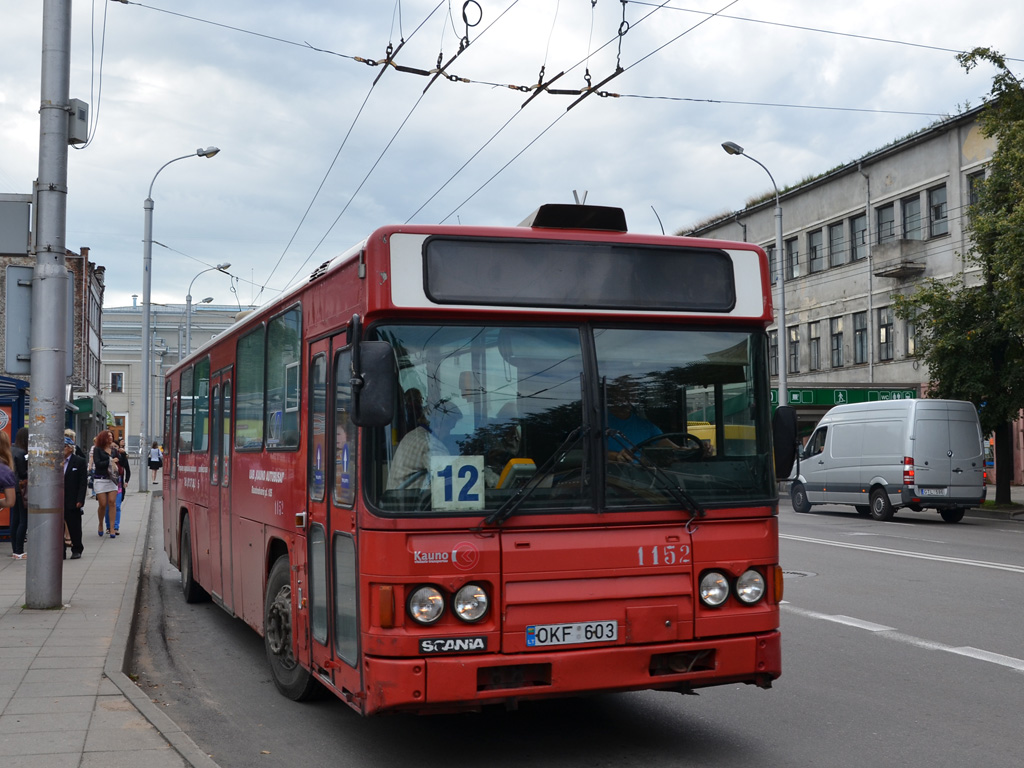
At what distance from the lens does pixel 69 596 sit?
1153 cm

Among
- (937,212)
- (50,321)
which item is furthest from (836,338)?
(50,321)

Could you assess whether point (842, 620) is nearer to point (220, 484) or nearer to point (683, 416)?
point (683, 416)

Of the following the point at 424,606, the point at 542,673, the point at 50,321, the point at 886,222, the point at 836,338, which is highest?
the point at 886,222

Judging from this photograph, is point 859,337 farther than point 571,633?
Yes

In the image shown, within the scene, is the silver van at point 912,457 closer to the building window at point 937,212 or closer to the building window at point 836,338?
the building window at point 937,212

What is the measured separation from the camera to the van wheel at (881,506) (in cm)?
2522

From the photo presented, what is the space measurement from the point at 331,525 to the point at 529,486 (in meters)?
1.18

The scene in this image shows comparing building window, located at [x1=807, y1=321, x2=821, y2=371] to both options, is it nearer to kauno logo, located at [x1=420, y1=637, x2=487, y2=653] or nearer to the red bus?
the red bus

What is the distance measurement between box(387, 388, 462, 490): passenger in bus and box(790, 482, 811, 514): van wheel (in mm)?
24337

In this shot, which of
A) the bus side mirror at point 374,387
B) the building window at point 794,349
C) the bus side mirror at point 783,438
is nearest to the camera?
the bus side mirror at point 374,387

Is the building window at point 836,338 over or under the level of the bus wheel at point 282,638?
over

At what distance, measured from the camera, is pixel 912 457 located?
2436 centimetres

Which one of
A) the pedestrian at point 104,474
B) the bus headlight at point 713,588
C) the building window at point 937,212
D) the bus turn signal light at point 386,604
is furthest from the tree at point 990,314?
the bus turn signal light at point 386,604

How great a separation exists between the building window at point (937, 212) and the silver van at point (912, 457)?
15930mm
